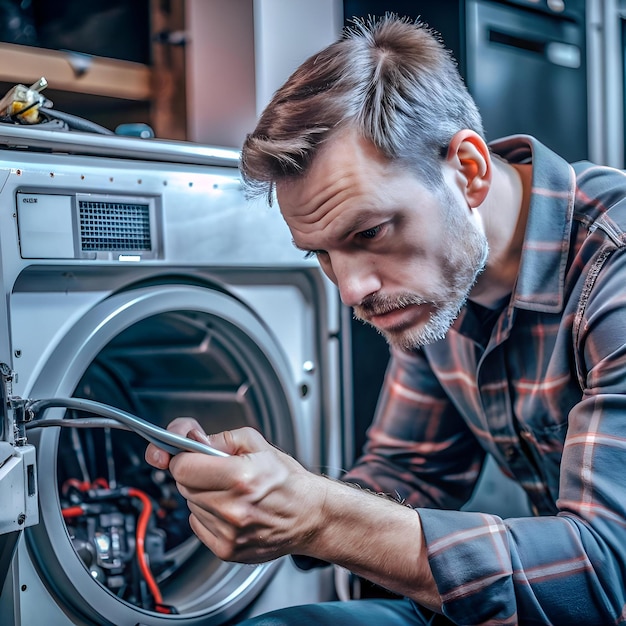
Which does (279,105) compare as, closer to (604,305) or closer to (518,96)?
(604,305)

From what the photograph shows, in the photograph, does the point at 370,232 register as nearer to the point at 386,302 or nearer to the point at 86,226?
the point at 386,302

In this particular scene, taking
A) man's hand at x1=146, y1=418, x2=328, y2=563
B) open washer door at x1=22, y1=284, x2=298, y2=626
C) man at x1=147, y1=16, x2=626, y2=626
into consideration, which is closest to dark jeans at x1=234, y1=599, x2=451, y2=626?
man at x1=147, y1=16, x2=626, y2=626

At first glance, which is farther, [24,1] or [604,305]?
[24,1]

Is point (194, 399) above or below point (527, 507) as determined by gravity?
above

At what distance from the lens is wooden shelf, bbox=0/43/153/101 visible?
4.40 feet

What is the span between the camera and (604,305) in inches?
39.9

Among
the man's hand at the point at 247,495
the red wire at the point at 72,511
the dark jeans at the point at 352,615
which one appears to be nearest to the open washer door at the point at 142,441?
the red wire at the point at 72,511

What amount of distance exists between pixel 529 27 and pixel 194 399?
1.06 meters

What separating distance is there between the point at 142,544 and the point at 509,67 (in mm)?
1190

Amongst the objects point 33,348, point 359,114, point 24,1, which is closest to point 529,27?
point 359,114

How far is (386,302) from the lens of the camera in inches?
42.4

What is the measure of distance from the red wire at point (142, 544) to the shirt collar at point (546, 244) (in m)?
0.68

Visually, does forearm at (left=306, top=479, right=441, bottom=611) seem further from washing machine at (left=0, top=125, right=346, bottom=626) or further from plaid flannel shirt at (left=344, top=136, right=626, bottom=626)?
washing machine at (left=0, top=125, right=346, bottom=626)

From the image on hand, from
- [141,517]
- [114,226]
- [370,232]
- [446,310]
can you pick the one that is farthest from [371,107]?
[141,517]
